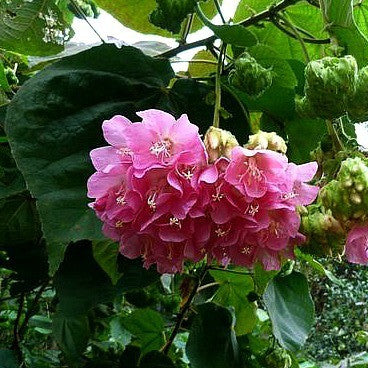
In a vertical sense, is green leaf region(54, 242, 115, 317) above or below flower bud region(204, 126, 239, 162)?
below

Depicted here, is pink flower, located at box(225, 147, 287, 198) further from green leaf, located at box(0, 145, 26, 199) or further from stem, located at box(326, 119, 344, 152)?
green leaf, located at box(0, 145, 26, 199)

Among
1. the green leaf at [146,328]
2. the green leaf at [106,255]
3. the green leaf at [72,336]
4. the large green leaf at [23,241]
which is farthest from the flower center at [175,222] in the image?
the green leaf at [146,328]

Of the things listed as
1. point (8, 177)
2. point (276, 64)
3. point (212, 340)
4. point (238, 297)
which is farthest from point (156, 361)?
point (276, 64)

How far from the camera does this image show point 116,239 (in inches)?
22.4

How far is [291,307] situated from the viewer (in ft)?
3.22

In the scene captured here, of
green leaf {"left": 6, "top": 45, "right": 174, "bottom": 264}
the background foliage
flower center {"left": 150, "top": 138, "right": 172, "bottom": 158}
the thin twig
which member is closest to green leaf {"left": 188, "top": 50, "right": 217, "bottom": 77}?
the background foliage

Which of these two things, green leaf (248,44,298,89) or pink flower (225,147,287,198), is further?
green leaf (248,44,298,89)

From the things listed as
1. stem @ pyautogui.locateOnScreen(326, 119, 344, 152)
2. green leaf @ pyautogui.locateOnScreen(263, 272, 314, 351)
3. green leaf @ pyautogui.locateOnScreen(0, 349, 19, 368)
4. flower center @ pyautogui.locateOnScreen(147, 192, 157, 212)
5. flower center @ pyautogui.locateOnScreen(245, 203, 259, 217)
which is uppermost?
flower center @ pyautogui.locateOnScreen(147, 192, 157, 212)

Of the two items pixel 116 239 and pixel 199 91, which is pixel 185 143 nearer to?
pixel 116 239

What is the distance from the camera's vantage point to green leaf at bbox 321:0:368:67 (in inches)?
25.0

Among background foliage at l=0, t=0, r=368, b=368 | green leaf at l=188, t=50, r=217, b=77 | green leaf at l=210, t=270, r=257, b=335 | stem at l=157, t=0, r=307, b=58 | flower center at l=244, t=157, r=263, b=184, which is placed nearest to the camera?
flower center at l=244, t=157, r=263, b=184

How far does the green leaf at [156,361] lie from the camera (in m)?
0.96

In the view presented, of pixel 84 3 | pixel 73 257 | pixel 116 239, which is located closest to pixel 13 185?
pixel 73 257

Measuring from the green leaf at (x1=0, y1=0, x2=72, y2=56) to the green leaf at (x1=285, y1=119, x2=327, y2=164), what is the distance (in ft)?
1.02
